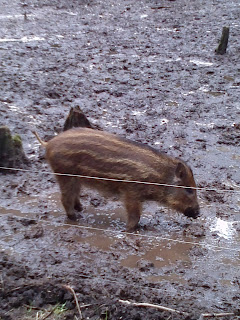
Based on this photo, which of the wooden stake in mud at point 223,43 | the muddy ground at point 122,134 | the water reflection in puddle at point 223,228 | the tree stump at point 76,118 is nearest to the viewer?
the muddy ground at point 122,134

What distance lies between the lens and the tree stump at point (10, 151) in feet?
20.2

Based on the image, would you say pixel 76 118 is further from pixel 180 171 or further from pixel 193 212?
pixel 193 212

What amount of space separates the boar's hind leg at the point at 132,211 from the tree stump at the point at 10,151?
68.2 inches

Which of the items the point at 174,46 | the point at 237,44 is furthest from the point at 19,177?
the point at 237,44

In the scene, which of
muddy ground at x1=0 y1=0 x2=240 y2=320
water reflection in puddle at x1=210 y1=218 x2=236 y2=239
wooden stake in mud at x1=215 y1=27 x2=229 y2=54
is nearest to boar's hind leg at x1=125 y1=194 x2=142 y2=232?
muddy ground at x1=0 y1=0 x2=240 y2=320

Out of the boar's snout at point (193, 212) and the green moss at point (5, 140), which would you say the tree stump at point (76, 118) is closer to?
the green moss at point (5, 140)

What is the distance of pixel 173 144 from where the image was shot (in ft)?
23.6

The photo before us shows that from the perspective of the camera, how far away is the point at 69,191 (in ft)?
17.5

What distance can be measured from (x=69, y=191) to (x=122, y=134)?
7.27 feet

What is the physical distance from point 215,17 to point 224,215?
9211 mm

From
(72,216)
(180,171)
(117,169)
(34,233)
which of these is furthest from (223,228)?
(34,233)

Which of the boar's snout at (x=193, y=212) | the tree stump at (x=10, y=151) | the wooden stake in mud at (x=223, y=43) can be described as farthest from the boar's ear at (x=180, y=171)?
the wooden stake in mud at (x=223, y=43)

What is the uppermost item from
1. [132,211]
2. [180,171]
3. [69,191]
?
[180,171]

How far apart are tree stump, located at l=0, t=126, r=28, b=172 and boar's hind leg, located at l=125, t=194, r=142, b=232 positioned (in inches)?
68.2
